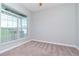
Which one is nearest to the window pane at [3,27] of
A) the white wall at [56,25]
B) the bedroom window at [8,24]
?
the bedroom window at [8,24]

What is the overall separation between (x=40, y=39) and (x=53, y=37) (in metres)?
1.13

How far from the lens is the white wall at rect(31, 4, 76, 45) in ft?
15.2

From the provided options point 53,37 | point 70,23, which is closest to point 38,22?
point 53,37

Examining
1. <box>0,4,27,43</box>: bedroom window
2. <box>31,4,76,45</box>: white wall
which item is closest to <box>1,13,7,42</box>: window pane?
<box>0,4,27,43</box>: bedroom window

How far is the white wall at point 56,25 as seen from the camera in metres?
4.64

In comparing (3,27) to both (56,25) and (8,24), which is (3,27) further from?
(56,25)

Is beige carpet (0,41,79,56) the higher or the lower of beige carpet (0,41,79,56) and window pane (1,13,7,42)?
the lower

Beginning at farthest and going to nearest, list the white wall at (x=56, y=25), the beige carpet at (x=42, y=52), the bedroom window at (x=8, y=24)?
the white wall at (x=56, y=25) < the bedroom window at (x=8, y=24) < the beige carpet at (x=42, y=52)

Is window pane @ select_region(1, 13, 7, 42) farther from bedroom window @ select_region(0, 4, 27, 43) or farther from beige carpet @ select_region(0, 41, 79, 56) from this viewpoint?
beige carpet @ select_region(0, 41, 79, 56)

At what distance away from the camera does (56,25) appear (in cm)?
528

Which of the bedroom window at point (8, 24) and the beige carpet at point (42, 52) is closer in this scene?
the beige carpet at point (42, 52)

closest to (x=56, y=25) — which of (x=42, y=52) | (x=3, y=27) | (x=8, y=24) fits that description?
(x=42, y=52)

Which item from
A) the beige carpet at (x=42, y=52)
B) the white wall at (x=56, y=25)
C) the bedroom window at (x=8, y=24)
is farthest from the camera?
the white wall at (x=56, y=25)

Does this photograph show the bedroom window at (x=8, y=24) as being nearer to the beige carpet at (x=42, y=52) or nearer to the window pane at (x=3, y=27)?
the window pane at (x=3, y=27)
